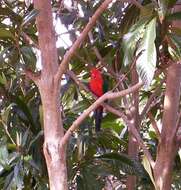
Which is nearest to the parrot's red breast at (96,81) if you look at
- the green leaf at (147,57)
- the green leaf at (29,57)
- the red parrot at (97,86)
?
the red parrot at (97,86)

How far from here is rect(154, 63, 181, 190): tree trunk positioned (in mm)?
1253

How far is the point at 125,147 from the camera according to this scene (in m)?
1.79

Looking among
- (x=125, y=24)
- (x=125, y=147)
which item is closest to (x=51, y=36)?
(x=125, y=24)

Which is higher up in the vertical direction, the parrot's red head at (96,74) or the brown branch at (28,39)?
the brown branch at (28,39)

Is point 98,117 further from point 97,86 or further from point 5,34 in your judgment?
point 5,34

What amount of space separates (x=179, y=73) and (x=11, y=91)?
690 mm

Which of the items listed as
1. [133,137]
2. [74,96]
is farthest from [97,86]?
[133,137]

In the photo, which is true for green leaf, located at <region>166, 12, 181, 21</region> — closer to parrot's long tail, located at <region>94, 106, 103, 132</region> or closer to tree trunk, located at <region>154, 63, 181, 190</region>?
tree trunk, located at <region>154, 63, 181, 190</region>

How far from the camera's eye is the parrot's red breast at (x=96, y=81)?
5.46 feet

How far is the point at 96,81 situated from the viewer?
172cm

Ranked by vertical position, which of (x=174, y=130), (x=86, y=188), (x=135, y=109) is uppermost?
(x=135, y=109)

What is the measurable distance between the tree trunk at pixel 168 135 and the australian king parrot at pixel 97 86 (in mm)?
408

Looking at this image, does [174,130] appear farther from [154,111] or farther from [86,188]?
[154,111]

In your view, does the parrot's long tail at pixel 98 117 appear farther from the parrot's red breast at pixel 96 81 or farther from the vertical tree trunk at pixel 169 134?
the vertical tree trunk at pixel 169 134
